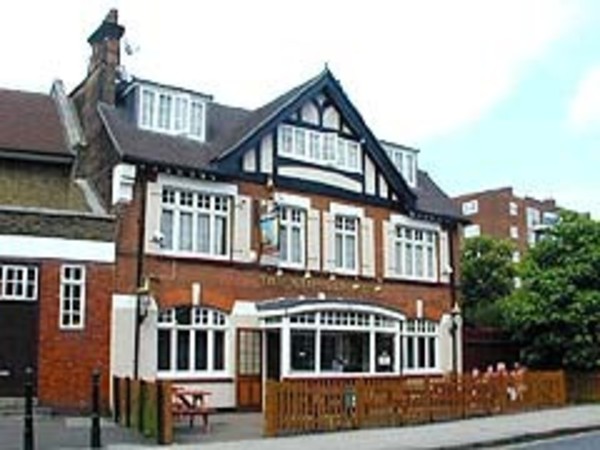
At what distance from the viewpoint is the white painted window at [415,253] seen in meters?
28.6

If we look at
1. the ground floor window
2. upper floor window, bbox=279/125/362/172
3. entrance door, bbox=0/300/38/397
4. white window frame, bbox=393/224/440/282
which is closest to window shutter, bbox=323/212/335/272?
upper floor window, bbox=279/125/362/172

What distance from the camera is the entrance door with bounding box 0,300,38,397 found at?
20.1 meters

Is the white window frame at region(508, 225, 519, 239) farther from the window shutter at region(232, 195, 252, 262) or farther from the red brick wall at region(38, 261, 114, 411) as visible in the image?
the red brick wall at region(38, 261, 114, 411)

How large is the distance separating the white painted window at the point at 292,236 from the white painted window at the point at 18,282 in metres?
7.40

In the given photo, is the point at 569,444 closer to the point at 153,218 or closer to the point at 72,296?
the point at 153,218

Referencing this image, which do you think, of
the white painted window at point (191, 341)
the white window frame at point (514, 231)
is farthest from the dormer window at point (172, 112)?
the white window frame at point (514, 231)

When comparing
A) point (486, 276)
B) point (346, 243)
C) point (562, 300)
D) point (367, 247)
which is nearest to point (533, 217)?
point (486, 276)

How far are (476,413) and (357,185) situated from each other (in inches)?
346

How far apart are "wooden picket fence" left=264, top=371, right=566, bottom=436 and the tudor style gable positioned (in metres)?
7.44

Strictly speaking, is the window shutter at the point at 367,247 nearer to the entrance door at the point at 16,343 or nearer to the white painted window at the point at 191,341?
the white painted window at the point at 191,341

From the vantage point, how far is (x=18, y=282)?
20.5 meters

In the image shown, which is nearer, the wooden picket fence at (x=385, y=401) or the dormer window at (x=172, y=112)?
the wooden picket fence at (x=385, y=401)

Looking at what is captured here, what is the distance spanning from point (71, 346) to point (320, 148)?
395 inches

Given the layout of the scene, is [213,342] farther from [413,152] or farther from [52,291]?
[413,152]
